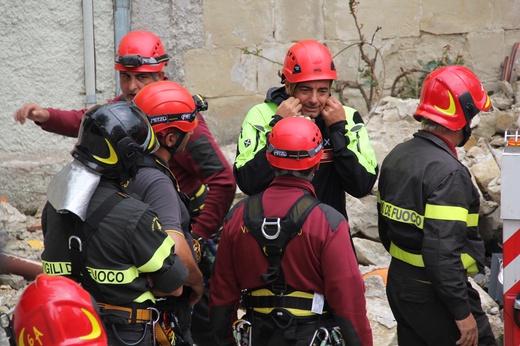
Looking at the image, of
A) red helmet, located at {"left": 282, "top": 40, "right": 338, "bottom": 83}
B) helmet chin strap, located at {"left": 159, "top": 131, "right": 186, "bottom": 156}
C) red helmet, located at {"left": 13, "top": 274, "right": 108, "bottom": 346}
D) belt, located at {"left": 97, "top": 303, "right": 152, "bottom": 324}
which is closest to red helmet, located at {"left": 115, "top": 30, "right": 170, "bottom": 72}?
red helmet, located at {"left": 282, "top": 40, "right": 338, "bottom": 83}

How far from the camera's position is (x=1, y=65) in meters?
7.70

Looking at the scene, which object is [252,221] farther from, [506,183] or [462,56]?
[462,56]

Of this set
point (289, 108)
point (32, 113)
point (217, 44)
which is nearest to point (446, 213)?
point (289, 108)

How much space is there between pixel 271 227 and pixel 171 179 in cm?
67

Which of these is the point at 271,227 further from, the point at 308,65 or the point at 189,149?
the point at 308,65

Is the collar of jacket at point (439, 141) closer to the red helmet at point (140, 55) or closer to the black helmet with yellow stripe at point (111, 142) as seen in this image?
the black helmet with yellow stripe at point (111, 142)

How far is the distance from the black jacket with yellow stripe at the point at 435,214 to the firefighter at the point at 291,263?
1.84 ft

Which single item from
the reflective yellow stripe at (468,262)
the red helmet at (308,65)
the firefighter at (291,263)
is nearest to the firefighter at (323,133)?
the red helmet at (308,65)

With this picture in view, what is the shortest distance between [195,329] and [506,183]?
2.08m

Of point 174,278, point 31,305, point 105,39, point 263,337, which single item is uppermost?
point 105,39

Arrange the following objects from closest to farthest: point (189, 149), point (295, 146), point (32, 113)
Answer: point (295, 146) < point (189, 149) < point (32, 113)

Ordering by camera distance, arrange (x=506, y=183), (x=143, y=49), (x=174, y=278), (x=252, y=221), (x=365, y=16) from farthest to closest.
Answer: (x=365, y=16)
(x=143, y=49)
(x=506, y=183)
(x=252, y=221)
(x=174, y=278)

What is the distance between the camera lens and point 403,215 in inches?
184

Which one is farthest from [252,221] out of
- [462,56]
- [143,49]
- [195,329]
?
[462,56]
